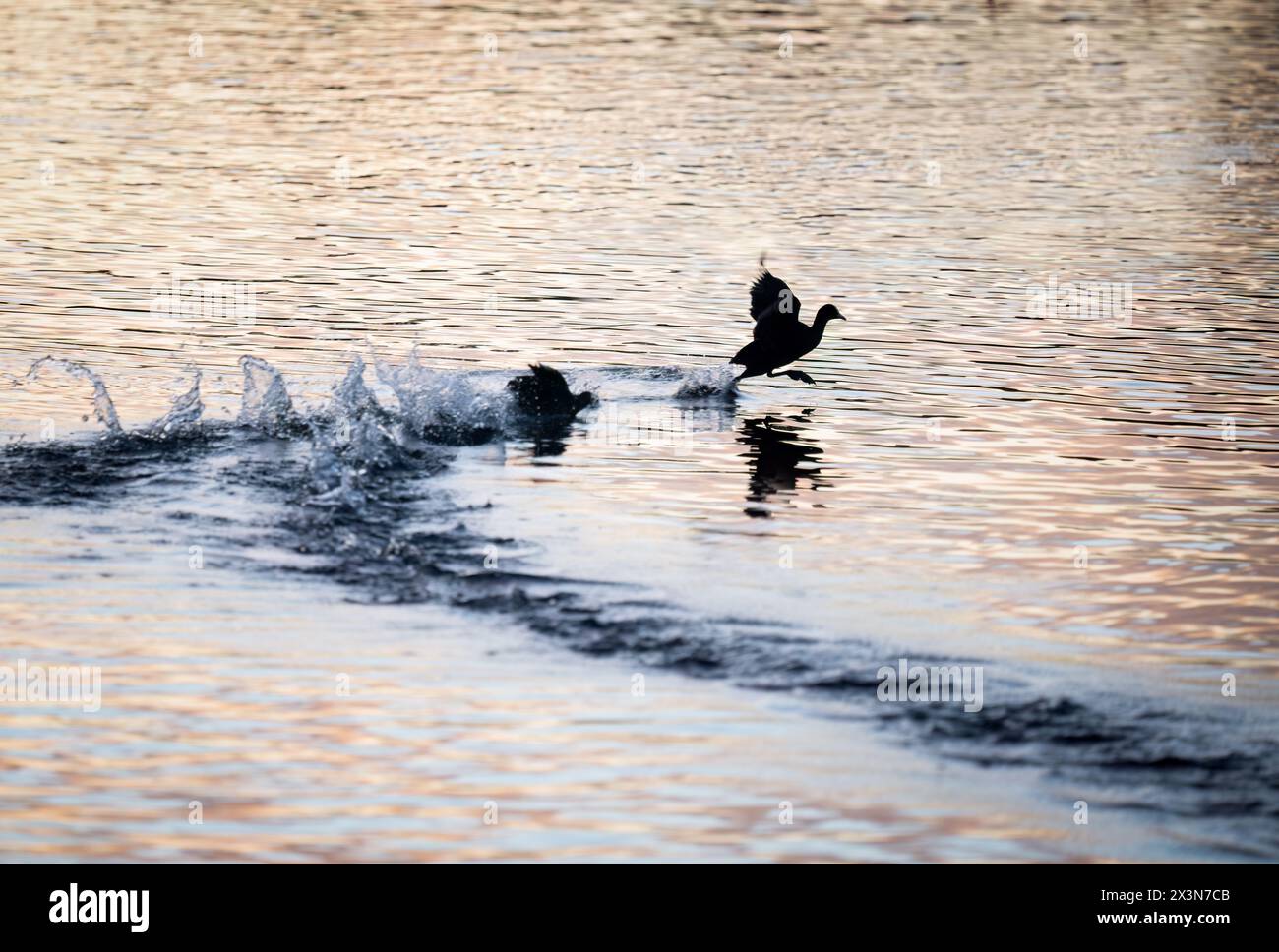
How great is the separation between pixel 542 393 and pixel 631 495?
7.25 feet

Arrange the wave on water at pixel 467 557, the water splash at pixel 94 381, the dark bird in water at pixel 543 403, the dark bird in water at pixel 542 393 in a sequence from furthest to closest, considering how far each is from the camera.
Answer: the dark bird in water at pixel 542 393, the dark bird in water at pixel 543 403, the water splash at pixel 94 381, the wave on water at pixel 467 557

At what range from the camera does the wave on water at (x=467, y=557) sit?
8.19m

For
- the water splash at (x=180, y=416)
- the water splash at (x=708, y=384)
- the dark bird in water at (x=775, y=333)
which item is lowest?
the water splash at (x=180, y=416)

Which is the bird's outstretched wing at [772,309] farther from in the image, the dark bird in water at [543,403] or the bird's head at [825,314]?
the dark bird in water at [543,403]

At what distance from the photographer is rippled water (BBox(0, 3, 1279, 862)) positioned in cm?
777

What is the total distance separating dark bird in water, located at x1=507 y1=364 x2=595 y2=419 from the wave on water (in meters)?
0.19

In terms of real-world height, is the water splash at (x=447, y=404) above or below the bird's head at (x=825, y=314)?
below

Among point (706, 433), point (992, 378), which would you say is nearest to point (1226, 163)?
point (992, 378)

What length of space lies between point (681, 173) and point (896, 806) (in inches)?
763

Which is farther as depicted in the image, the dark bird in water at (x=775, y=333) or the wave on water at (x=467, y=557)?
the dark bird in water at (x=775, y=333)

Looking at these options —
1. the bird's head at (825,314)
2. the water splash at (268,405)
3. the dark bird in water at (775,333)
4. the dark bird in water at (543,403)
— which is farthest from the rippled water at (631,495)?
the bird's head at (825,314)

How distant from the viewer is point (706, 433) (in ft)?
46.3

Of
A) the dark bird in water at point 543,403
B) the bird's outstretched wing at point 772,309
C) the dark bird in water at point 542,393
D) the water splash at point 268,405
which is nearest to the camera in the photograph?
the water splash at point 268,405

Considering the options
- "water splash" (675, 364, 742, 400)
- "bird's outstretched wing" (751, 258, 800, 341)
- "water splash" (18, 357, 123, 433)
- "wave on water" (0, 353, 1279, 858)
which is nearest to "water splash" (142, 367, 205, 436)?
"wave on water" (0, 353, 1279, 858)
